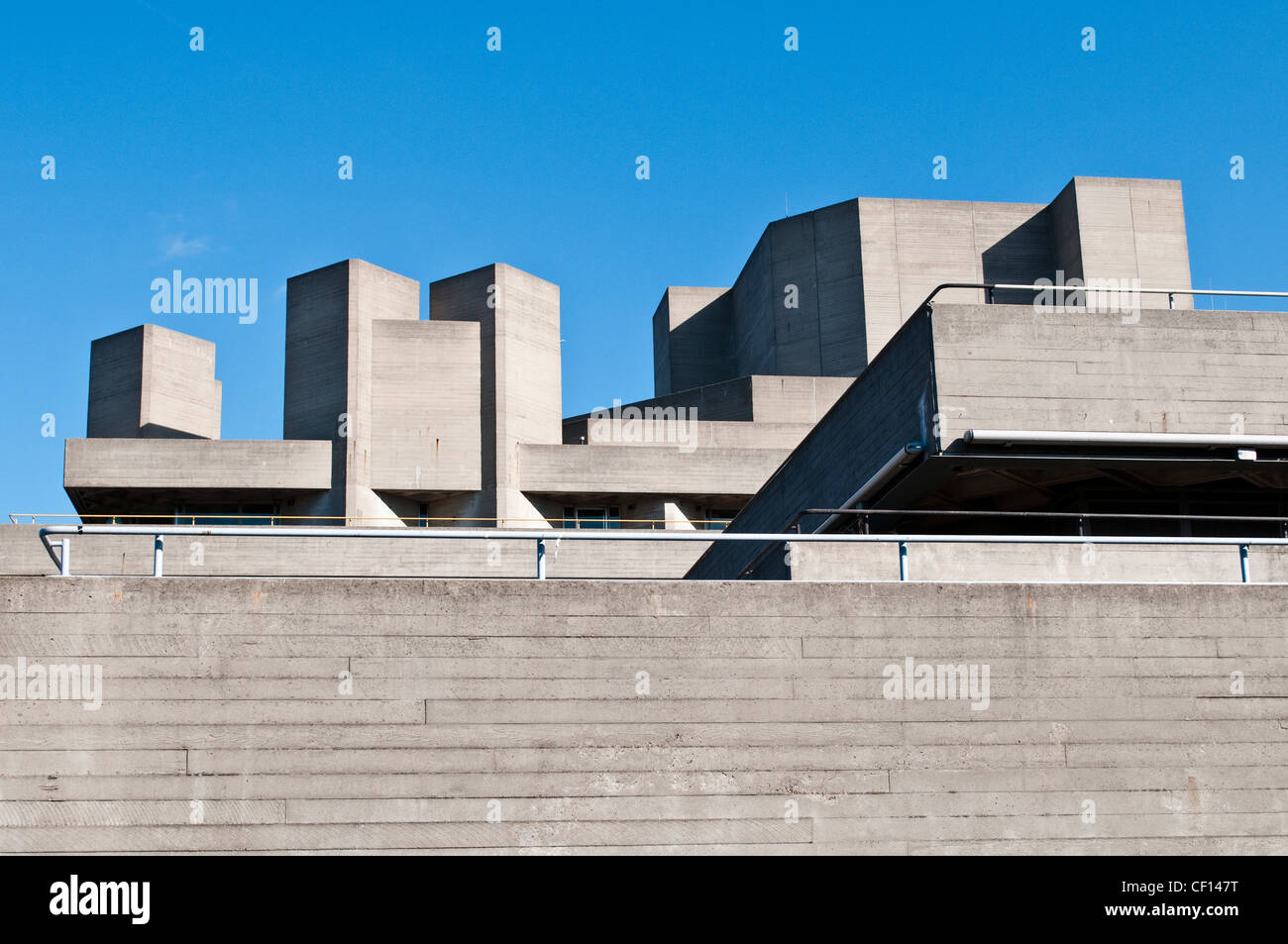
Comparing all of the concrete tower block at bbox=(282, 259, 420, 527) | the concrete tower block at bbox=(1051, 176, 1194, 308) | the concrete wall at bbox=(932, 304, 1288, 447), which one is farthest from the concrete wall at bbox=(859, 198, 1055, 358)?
the concrete wall at bbox=(932, 304, 1288, 447)

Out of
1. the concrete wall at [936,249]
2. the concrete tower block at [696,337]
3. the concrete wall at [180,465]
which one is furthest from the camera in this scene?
the concrete tower block at [696,337]

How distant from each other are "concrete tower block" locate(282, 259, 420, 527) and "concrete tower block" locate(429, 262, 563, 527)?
7.40 feet

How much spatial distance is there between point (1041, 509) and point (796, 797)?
751 centimetres

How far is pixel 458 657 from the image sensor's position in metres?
10.4

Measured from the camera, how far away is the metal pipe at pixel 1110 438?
14000mm

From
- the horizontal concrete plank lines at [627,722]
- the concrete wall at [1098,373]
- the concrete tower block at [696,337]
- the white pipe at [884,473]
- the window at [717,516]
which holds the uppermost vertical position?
the concrete tower block at [696,337]

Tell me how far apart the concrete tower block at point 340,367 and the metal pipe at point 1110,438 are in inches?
1213

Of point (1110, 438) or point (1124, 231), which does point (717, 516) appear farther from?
point (1110, 438)
